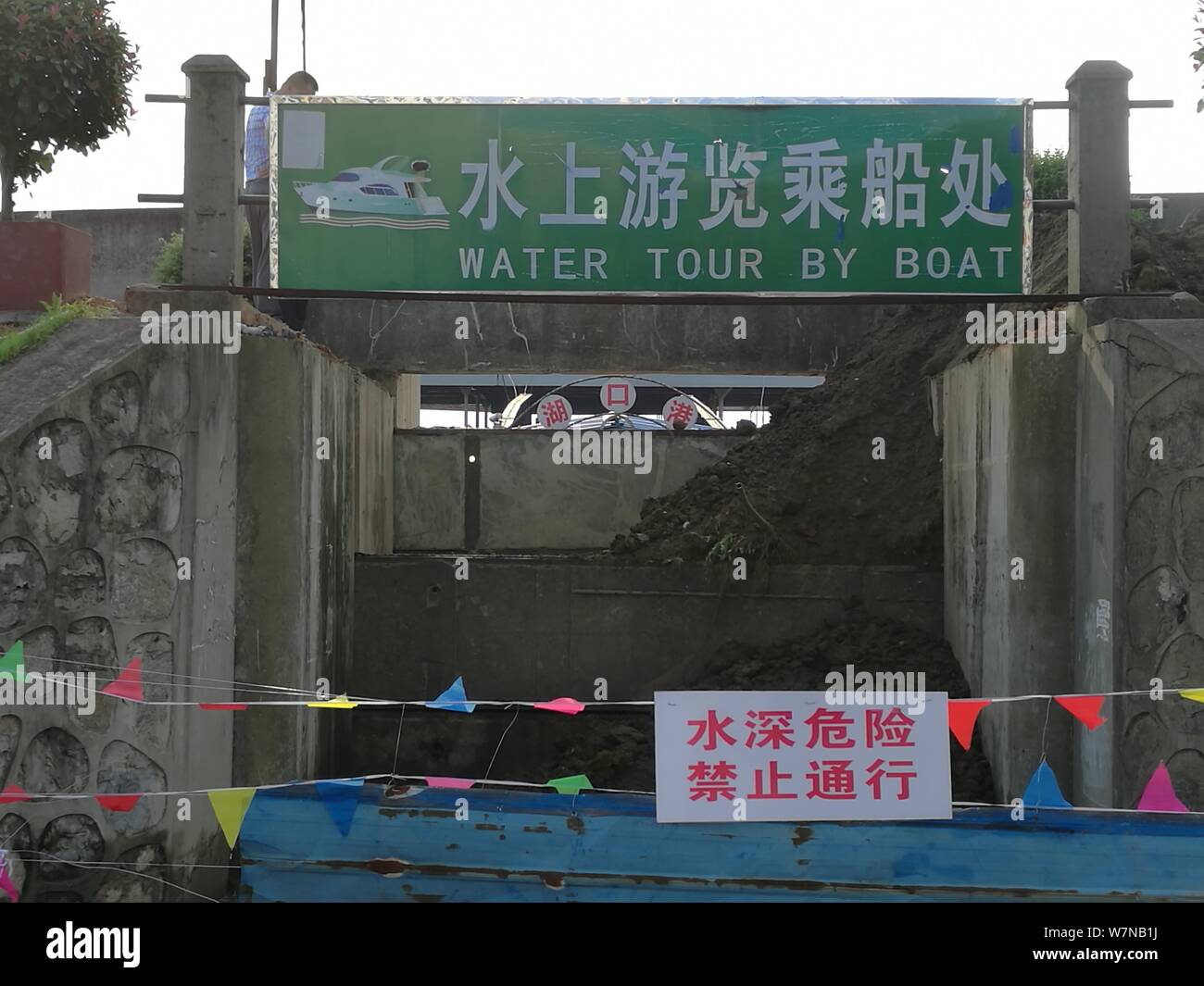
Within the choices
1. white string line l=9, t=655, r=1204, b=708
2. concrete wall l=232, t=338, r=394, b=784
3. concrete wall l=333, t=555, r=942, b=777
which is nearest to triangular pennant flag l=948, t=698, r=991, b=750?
white string line l=9, t=655, r=1204, b=708

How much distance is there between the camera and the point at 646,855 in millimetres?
6844

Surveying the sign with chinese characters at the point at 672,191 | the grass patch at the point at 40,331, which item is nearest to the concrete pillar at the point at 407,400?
the sign with chinese characters at the point at 672,191

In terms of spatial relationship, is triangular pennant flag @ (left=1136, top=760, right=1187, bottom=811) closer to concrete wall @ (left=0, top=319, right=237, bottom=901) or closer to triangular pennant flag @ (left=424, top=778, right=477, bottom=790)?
triangular pennant flag @ (left=424, top=778, right=477, bottom=790)

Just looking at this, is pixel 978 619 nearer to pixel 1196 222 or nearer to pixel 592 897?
pixel 592 897

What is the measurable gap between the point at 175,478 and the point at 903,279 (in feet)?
15.3

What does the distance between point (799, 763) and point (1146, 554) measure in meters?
2.23

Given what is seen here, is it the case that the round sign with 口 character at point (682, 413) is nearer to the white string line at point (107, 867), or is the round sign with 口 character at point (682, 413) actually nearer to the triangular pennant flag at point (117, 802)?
the white string line at point (107, 867)

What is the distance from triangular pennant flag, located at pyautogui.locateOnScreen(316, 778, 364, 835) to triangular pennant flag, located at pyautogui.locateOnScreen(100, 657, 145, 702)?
1222mm

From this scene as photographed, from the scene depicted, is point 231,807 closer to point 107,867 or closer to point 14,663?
point 107,867

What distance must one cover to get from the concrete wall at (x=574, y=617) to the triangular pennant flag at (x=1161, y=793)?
7.61 ft

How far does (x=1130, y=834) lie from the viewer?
6.44m

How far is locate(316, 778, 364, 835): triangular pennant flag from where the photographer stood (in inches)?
276

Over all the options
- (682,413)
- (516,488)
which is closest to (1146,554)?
(516,488)

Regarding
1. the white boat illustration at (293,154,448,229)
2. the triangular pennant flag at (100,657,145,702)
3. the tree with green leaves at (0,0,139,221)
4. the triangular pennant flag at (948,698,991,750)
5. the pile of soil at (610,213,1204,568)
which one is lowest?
the triangular pennant flag at (948,698,991,750)
